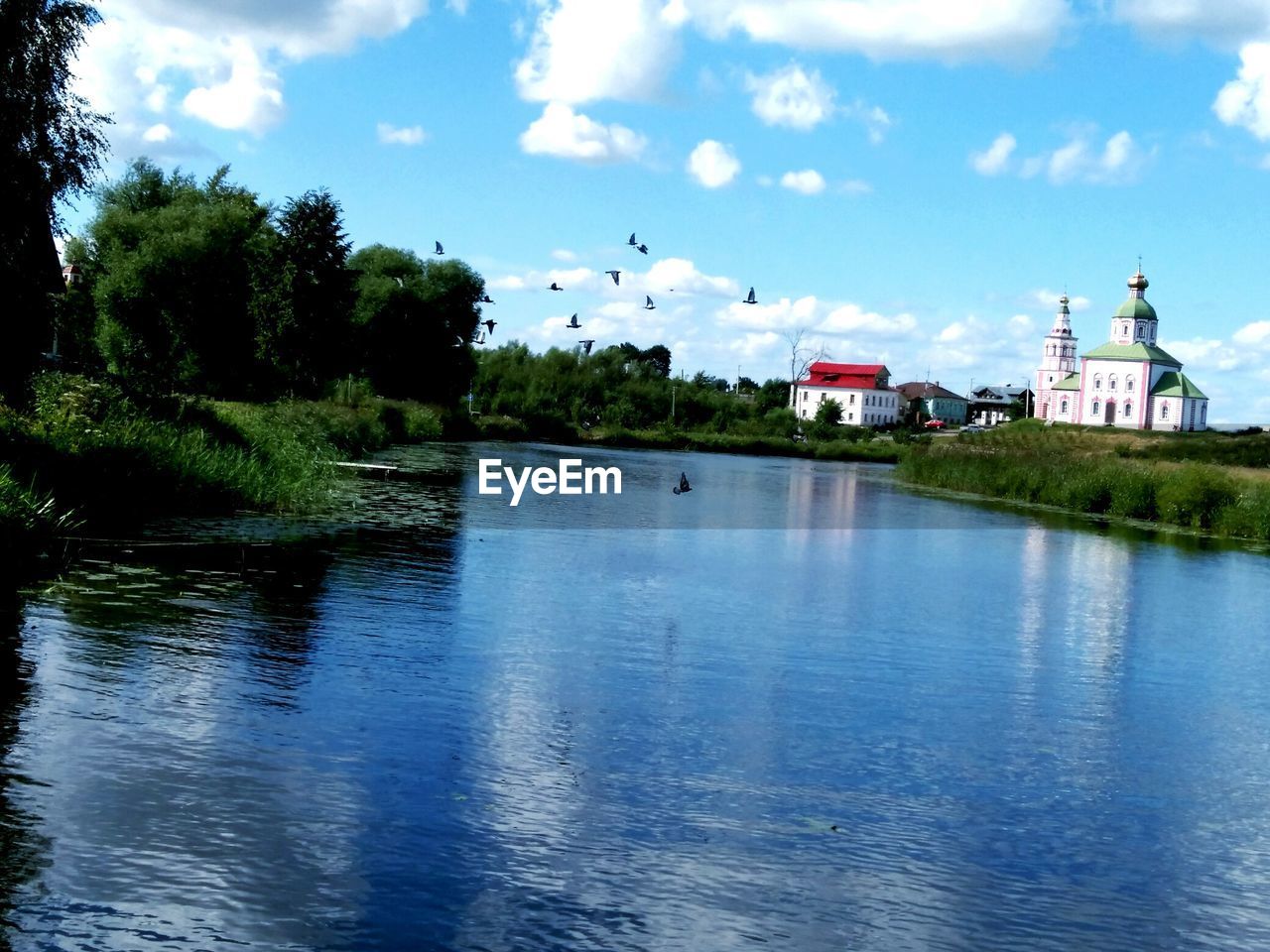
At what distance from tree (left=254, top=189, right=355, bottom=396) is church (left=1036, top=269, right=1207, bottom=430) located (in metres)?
109

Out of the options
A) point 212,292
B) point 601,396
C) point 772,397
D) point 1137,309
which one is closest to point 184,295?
point 212,292

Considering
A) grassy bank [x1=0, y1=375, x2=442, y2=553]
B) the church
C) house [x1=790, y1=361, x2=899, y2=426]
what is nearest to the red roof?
house [x1=790, y1=361, x2=899, y2=426]

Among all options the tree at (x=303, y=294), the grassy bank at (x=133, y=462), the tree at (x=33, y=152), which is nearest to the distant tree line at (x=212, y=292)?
the tree at (x=303, y=294)

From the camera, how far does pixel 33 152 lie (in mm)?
23156

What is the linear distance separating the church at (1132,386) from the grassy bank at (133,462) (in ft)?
419

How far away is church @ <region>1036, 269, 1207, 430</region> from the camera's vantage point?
146500mm

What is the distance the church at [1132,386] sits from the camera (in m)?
146

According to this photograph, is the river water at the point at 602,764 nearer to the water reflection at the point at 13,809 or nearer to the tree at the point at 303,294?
the water reflection at the point at 13,809

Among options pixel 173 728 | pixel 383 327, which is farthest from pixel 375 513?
pixel 383 327

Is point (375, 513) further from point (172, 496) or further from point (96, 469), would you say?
point (96, 469)

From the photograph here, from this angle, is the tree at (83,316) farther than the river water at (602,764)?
Yes

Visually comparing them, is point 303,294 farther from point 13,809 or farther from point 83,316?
point 13,809

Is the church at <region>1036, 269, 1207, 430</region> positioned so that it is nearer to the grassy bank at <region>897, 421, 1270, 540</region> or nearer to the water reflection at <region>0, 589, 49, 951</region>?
the grassy bank at <region>897, 421, 1270, 540</region>

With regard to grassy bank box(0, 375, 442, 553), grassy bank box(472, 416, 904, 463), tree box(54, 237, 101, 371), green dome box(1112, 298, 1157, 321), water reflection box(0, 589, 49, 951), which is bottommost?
water reflection box(0, 589, 49, 951)
